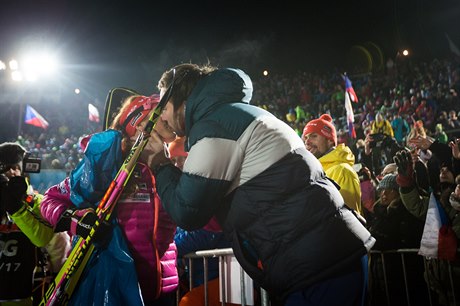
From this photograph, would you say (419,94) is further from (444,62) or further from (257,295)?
(257,295)

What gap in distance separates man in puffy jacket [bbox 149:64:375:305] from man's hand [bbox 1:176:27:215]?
194 cm

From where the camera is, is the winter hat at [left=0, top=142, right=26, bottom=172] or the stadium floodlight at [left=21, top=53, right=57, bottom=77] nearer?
the winter hat at [left=0, top=142, right=26, bottom=172]

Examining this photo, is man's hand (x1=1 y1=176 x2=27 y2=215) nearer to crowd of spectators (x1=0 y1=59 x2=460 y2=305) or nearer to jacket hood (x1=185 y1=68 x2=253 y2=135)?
jacket hood (x1=185 y1=68 x2=253 y2=135)

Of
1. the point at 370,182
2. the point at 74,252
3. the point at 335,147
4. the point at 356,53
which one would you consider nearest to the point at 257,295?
the point at 74,252

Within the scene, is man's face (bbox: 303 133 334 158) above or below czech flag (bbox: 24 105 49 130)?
below

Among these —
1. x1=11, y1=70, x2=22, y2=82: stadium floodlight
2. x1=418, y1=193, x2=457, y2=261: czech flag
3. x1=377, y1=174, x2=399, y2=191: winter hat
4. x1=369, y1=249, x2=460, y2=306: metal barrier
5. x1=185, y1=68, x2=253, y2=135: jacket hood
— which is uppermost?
x1=11, y1=70, x2=22, y2=82: stadium floodlight

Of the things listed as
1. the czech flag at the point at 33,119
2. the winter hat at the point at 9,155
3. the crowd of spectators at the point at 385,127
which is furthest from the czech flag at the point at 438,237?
the czech flag at the point at 33,119

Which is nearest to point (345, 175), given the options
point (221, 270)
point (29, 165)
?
point (221, 270)

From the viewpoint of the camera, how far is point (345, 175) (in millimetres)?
3771

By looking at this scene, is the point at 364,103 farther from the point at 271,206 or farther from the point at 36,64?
the point at 271,206

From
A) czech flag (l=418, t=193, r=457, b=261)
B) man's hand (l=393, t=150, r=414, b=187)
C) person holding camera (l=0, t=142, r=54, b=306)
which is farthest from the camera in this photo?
man's hand (l=393, t=150, r=414, b=187)

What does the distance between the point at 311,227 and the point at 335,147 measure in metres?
2.63

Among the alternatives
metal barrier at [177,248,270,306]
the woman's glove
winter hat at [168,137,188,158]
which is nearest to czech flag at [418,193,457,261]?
metal barrier at [177,248,270,306]

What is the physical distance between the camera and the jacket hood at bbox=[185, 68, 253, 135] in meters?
1.90
